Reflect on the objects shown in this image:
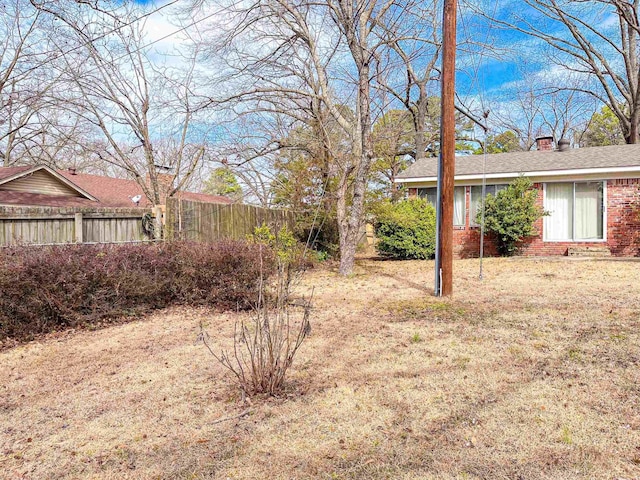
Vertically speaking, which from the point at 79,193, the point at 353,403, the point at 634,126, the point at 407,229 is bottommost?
the point at 353,403

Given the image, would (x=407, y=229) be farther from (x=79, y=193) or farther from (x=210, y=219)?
(x=79, y=193)

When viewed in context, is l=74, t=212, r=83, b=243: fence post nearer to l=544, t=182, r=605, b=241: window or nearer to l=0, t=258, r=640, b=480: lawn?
l=0, t=258, r=640, b=480: lawn

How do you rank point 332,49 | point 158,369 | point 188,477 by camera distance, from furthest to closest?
1. point 332,49
2. point 158,369
3. point 188,477

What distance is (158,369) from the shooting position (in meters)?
4.27

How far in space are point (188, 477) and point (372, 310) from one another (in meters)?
4.38

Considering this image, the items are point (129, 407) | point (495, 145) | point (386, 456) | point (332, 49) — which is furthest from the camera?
point (495, 145)

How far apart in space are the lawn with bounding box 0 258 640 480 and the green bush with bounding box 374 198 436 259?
725cm

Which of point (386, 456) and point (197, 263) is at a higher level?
point (197, 263)

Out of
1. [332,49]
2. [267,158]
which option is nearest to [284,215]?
[267,158]

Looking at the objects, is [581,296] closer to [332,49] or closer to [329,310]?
[329,310]

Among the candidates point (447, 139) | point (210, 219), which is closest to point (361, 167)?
point (447, 139)

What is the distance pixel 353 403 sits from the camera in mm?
3385

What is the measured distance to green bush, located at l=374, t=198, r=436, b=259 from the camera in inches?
524

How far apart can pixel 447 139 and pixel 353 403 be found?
502 cm
